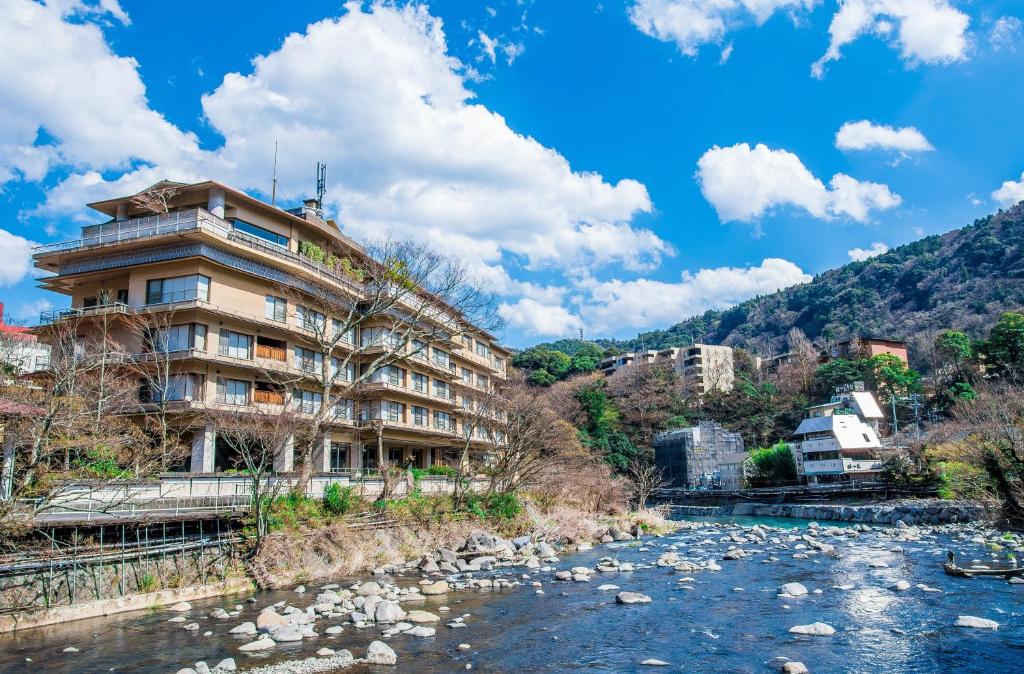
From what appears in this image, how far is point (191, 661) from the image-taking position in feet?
41.7

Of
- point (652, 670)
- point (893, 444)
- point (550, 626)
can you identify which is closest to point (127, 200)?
point (550, 626)

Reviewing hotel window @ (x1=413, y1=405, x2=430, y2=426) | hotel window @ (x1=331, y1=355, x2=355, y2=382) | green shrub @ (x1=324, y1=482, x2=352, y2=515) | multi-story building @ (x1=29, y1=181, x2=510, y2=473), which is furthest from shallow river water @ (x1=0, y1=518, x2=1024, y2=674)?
hotel window @ (x1=413, y1=405, x2=430, y2=426)

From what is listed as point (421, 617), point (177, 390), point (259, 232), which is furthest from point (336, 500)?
point (259, 232)

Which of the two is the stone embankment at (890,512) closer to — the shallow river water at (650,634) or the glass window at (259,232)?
the shallow river water at (650,634)

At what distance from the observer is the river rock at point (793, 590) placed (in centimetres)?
1883

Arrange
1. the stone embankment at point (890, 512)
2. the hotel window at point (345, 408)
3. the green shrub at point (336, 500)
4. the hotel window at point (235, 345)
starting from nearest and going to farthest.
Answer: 1. the green shrub at point (336, 500)
2. the hotel window at point (235, 345)
3. the hotel window at point (345, 408)
4. the stone embankment at point (890, 512)

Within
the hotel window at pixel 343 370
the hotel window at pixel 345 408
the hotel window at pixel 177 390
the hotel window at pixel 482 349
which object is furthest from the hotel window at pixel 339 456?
the hotel window at pixel 482 349

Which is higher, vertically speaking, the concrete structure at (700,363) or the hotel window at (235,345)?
the concrete structure at (700,363)

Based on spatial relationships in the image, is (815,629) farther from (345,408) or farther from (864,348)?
(864,348)

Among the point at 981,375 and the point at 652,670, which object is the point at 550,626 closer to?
the point at 652,670

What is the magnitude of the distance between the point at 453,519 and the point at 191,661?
18.1 meters

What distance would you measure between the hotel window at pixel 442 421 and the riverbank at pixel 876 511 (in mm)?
25150

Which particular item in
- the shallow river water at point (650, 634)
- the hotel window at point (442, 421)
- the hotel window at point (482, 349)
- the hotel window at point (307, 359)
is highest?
the hotel window at point (482, 349)

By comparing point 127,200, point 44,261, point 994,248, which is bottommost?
point 44,261
